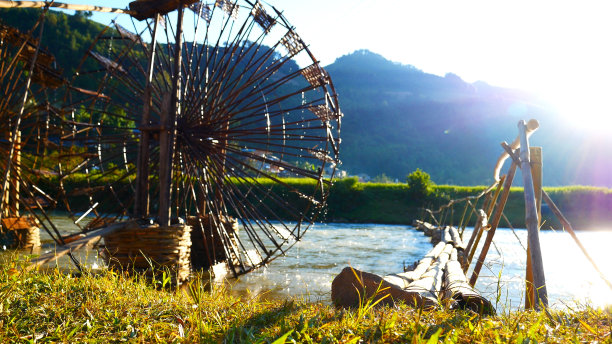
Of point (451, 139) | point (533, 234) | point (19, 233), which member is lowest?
point (19, 233)

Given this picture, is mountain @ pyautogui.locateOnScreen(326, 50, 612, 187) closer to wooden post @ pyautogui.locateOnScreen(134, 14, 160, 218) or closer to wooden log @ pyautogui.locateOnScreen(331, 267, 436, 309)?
wooden post @ pyautogui.locateOnScreen(134, 14, 160, 218)

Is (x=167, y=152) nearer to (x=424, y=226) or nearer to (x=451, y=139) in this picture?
(x=424, y=226)

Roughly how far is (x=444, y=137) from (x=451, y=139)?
1753mm

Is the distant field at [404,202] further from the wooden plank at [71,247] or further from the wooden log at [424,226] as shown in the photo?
the wooden plank at [71,247]

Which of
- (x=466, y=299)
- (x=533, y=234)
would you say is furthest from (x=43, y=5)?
(x=533, y=234)

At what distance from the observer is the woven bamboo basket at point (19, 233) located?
345 inches

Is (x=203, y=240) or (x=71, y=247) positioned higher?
(x=71, y=247)

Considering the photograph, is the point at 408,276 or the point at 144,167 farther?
the point at 144,167

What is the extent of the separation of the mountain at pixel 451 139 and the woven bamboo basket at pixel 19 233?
85923 millimetres

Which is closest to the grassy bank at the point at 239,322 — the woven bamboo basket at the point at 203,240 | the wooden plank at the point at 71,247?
the wooden plank at the point at 71,247

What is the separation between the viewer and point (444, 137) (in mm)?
117812

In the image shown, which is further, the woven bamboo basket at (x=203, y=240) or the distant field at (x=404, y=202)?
the distant field at (x=404, y=202)

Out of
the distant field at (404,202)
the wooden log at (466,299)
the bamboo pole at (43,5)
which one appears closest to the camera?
the wooden log at (466,299)

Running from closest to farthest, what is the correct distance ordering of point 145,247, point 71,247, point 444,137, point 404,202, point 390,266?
point 71,247, point 145,247, point 390,266, point 404,202, point 444,137
